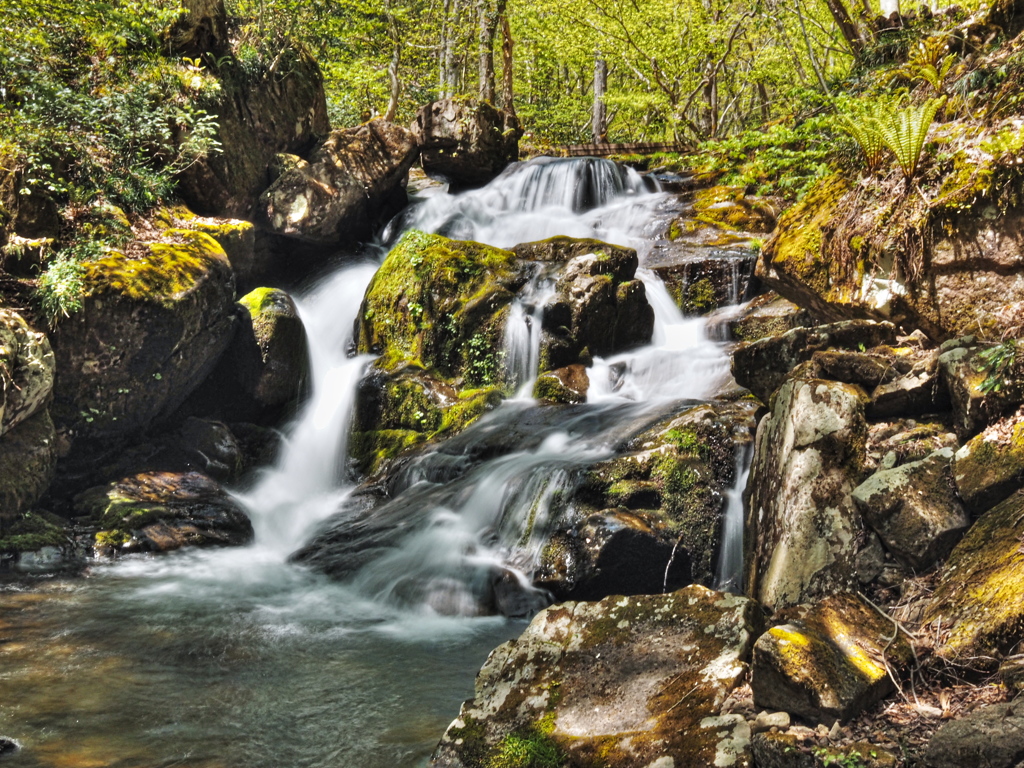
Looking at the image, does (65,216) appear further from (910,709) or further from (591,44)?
(591,44)

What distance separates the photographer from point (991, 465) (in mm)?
3730

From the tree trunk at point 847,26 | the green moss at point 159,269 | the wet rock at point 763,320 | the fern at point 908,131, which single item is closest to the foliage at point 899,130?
the fern at point 908,131

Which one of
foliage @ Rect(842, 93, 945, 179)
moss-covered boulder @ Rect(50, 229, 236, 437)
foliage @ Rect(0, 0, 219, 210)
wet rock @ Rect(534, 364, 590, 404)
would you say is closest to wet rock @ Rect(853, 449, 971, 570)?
foliage @ Rect(842, 93, 945, 179)

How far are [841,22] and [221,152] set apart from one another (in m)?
10.3

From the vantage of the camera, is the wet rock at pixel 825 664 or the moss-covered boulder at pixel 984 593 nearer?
the wet rock at pixel 825 664

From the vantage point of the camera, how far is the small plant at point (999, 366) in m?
3.97

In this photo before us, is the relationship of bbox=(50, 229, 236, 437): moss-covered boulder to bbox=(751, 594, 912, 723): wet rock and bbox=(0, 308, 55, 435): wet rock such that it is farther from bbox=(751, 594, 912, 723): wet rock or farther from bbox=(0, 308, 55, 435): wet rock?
bbox=(751, 594, 912, 723): wet rock

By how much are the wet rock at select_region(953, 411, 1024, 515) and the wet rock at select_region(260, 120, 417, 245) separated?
11778 mm

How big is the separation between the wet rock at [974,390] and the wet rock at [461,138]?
13755 mm

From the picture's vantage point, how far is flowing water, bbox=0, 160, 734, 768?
13.9 ft

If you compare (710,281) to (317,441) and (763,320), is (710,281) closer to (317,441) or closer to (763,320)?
(763,320)

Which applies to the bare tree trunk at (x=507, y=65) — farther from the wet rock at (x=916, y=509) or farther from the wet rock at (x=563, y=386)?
the wet rock at (x=916, y=509)

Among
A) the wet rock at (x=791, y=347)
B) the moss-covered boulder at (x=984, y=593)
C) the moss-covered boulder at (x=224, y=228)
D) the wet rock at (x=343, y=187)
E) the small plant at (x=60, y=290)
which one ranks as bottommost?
the moss-covered boulder at (x=984, y=593)

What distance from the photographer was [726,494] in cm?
660
